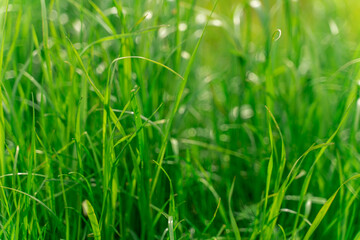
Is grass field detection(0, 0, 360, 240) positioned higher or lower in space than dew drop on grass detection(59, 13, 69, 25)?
lower

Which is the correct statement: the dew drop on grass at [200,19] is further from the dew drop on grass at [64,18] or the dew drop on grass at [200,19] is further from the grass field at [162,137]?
the dew drop on grass at [64,18]

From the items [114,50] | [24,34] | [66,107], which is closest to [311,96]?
[114,50]

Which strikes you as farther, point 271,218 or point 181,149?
point 181,149

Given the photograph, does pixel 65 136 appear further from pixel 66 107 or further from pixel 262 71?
pixel 262 71

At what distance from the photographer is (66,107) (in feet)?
3.71

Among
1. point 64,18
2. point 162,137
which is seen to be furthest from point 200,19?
point 162,137

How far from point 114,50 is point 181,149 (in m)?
0.36

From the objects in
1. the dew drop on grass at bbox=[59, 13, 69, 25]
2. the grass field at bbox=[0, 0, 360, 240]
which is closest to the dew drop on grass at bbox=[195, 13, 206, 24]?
the grass field at bbox=[0, 0, 360, 240]

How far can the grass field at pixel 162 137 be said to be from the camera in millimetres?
934

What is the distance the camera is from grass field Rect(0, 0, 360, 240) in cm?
93

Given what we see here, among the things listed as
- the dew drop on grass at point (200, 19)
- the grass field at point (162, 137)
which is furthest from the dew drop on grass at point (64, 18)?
the dew drop on grass at point (200, 19)

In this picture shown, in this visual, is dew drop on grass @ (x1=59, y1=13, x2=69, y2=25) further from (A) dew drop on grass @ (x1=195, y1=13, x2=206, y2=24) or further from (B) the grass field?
(A) dew drop on grass @ (x1=195, y1=13, x2=206, y2=24)

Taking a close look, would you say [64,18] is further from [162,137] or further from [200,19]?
[162,137]

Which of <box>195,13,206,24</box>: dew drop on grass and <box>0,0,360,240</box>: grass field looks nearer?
<box>0,0,360,240</box>: grass field
